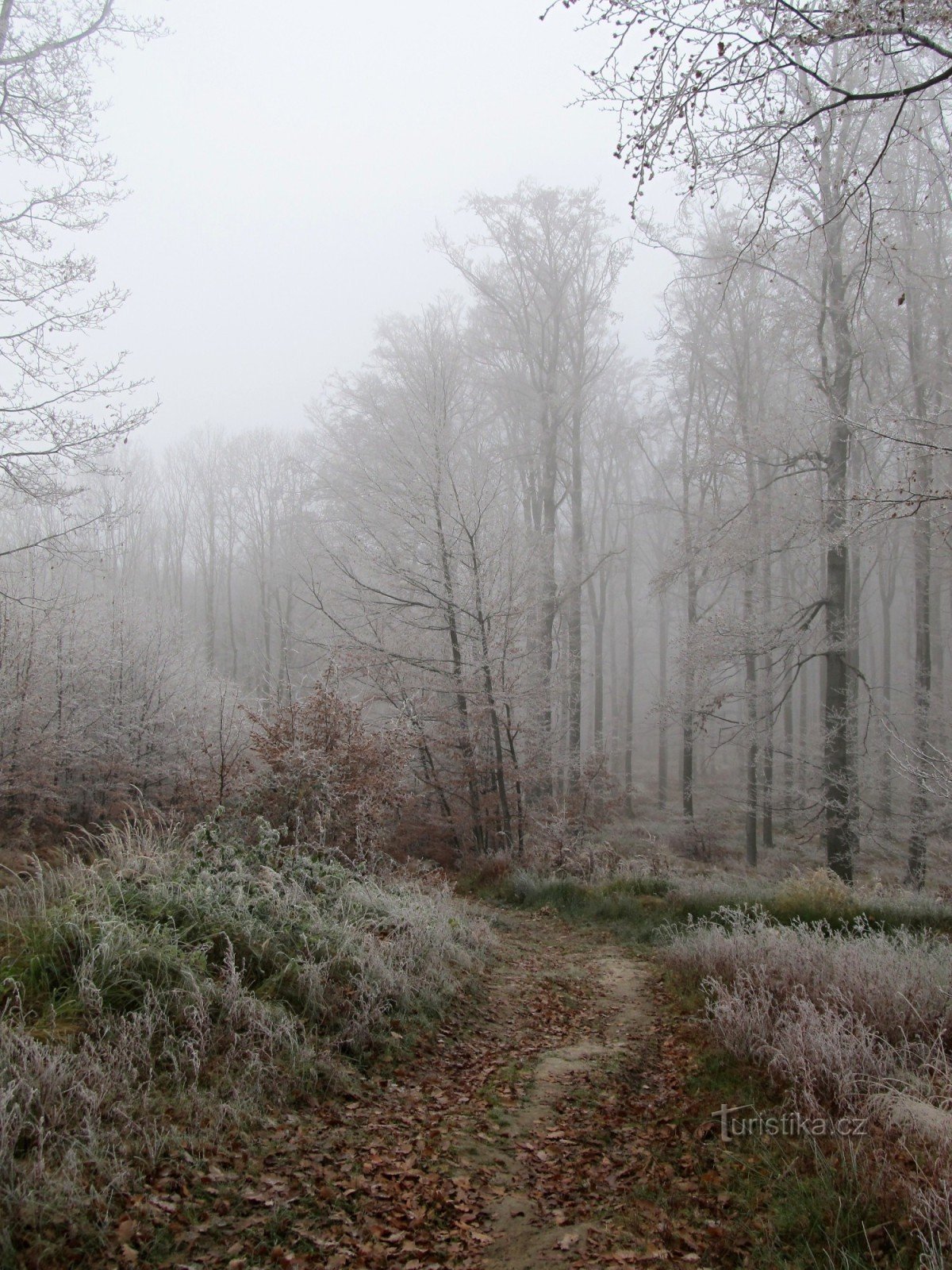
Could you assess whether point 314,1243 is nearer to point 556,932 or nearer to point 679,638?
point 556,932

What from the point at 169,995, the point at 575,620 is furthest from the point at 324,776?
the point at 575,620

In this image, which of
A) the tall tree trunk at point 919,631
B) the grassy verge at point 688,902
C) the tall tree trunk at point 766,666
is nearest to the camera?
the grassy verge at point 688,902

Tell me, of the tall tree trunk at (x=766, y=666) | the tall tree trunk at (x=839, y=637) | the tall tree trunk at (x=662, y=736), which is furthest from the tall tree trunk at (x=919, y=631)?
the tall tree trunk at (x=662, y=736)

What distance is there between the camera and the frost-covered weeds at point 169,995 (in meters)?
2.95

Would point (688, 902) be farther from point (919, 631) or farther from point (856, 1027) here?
point (919, 631)

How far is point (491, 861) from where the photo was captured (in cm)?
1083

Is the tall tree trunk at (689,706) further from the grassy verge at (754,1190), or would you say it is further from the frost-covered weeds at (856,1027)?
the grassy verge at (754,1190)

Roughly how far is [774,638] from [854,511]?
493 centimetres

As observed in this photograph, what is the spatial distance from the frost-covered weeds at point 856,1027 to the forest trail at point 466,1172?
0.55 meters

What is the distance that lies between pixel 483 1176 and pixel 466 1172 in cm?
8

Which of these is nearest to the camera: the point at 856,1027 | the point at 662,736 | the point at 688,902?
the point at 856,1027

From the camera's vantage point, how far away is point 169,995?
3992 millimetres

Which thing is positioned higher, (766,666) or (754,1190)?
(766,666)

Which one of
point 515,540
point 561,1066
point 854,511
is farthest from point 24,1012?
point 515,540
